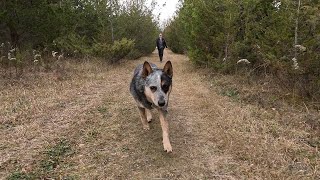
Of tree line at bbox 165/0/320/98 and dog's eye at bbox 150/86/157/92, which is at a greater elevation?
tree line at bbox 165/0/320/98

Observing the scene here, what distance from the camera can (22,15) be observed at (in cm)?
1155

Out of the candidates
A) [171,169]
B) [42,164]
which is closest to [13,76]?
[42,164]

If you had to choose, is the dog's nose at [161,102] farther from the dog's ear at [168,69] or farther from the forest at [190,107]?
the dog's ear at [168,69]

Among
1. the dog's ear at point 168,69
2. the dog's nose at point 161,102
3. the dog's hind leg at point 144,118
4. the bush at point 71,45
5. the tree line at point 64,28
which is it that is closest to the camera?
the dog's nose at point 161,102

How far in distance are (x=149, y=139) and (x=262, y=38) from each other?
5104 millimetres

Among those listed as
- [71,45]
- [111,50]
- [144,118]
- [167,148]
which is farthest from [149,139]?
[71,45]

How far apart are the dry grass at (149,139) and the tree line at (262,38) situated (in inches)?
43.4

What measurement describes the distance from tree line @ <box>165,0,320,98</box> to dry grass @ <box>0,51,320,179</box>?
3.62 ft

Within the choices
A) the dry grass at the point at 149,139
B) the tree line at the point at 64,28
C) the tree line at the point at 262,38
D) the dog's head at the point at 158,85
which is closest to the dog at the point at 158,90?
the dog's head at the point at 158,85

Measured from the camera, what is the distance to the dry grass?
166 inches

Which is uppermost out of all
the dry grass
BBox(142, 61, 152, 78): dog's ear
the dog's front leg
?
BBox(142, 61, 152, 78): dog's ear

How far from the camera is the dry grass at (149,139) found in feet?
13.9

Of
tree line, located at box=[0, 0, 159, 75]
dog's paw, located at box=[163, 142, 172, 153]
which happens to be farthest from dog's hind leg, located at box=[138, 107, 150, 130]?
tree line, located at box=[0, 0, 159, 75]

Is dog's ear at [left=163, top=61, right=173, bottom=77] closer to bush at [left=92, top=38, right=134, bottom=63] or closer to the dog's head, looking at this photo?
the dog's head
